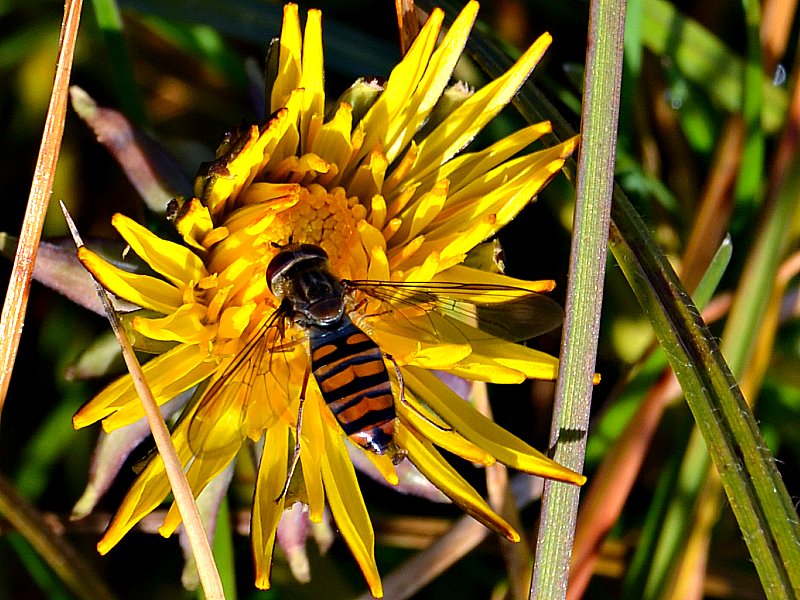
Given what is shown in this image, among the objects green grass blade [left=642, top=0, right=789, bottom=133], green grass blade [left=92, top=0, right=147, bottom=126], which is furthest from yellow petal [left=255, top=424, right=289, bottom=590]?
green grass blade [left=642, top=0, right=789, bottom=133]

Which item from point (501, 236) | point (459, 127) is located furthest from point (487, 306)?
point (501, 236)

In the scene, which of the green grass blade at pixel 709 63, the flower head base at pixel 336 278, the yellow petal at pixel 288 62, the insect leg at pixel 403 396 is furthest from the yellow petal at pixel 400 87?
the green grass blade at pixel 709 63

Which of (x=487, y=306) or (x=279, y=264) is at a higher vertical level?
(x=279, y=264)

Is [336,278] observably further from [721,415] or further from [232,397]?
[721,415]

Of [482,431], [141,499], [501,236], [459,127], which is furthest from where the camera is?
[501,236]

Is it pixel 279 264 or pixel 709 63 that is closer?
pixel 279 264

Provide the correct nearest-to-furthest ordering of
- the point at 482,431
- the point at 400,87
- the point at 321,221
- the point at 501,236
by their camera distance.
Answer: the point at 482,431 → the point at 400,87 → the point at 321,221 → the point at 501,236

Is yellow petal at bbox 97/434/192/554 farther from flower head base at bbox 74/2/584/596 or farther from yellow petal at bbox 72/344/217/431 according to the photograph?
yellow petal at bbox 72/344/217/431
